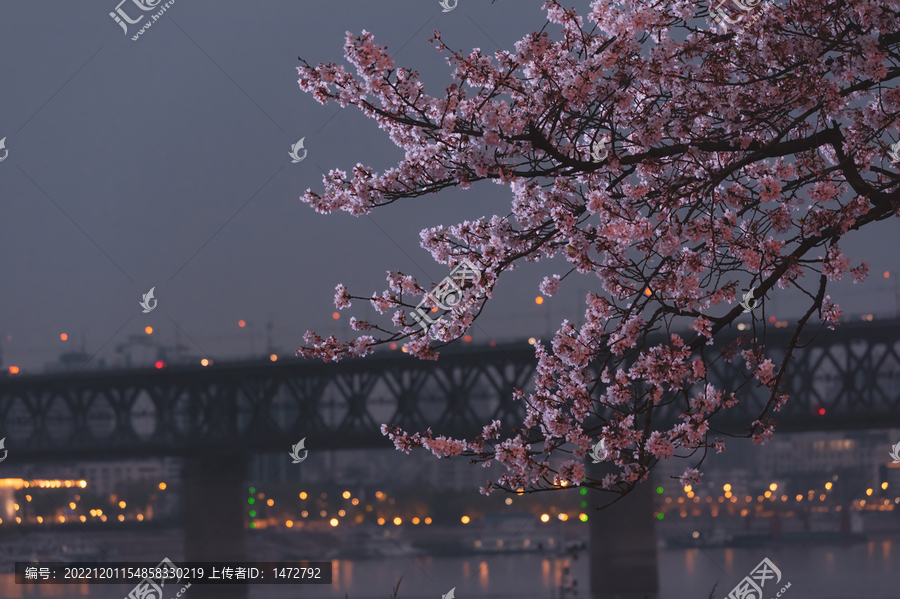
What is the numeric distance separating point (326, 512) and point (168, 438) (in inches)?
1716

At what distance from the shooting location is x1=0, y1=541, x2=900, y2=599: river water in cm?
7331

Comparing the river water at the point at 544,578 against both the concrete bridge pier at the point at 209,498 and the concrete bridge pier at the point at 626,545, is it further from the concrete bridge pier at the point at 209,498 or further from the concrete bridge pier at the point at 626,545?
the concrete bridge pier at the point at 626,545

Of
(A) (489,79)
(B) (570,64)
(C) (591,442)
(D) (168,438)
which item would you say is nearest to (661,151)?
(B) (570,64)

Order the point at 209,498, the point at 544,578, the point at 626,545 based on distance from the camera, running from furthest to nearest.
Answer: the point at 544,578 < the point at 209,498 < the point at 626,545

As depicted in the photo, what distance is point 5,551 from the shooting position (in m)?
90.0

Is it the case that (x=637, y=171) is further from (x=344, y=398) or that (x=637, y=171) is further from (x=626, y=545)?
(x=626, y=545)

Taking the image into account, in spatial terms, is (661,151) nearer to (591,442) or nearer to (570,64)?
(570,64)

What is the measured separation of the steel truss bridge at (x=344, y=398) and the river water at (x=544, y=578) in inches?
687

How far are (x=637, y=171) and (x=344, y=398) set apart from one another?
1364 inches

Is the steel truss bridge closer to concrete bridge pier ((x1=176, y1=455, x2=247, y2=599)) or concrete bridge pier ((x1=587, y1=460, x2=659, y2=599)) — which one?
concrete bridge pier ((x1=176, y1=455, x2=247, y2=599))

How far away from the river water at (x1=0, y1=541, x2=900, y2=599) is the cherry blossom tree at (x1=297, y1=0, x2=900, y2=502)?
186 ft

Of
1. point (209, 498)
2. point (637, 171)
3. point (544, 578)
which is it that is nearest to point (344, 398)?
point (209, 498)

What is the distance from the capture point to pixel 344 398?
132 ft

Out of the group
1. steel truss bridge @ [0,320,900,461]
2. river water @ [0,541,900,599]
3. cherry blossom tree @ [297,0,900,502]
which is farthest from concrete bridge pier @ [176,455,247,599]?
cherry blossom tree @ [297,0,900,502]
